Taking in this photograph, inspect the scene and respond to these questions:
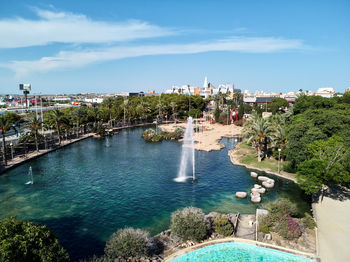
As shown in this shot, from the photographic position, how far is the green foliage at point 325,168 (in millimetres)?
24516

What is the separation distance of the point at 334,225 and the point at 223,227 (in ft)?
32.3

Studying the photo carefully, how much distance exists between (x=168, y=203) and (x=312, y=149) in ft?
57.0

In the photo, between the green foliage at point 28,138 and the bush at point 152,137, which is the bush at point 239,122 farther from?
the green foliage at point 28,138

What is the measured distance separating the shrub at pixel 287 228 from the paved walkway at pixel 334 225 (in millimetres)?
1686

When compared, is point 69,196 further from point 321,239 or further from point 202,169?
point 321,239

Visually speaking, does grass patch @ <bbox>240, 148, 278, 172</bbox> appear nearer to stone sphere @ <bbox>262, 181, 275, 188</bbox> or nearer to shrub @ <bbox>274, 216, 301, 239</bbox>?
stone sphere @ <bbox>262, 181, 275, 188</bbox>

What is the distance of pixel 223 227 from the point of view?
66.4 ft

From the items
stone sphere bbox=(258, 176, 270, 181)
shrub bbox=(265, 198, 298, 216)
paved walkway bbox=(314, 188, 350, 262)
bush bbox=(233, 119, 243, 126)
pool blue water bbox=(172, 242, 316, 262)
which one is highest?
bush bbox=(233, 119, 243, 126)

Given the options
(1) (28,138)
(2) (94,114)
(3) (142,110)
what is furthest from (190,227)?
(3) (142,110)

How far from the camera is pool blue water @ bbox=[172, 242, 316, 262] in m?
17.4

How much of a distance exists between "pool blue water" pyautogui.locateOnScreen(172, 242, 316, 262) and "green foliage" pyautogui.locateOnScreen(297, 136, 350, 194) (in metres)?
9.03

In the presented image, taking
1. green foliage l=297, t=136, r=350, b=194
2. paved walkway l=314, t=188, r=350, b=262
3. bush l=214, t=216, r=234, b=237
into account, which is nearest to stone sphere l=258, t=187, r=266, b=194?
green foliage l=297, t=136, r=350, b=194

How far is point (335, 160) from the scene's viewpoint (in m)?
Answer: 26.0

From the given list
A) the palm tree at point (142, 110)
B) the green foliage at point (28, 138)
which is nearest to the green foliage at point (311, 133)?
the green foliage at point (28, 138)
